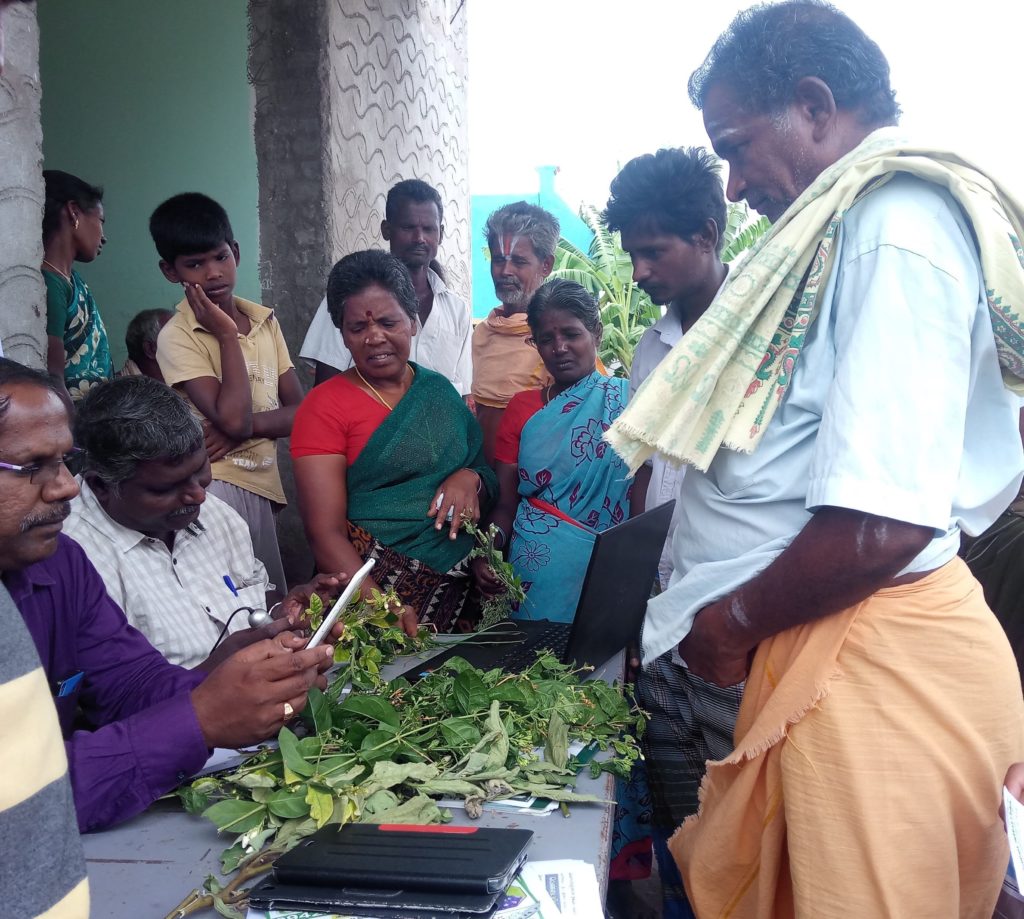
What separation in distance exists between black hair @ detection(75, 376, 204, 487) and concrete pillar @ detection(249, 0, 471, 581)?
7.34 feet

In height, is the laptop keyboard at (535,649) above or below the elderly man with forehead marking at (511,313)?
below

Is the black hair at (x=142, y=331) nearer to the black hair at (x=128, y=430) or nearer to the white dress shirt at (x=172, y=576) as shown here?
the white dress shirt at (x=172, y=576)

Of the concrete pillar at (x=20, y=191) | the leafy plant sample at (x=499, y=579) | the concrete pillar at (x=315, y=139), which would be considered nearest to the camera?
the concrete pillar at (x=20, y=191)

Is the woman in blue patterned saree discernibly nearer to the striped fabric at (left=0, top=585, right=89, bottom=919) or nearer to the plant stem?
the plant stem

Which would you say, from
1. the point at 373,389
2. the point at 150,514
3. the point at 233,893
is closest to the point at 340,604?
the point at 233,893

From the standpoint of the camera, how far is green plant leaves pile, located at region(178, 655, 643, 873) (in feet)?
4.91

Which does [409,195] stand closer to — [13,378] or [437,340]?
[437,340]

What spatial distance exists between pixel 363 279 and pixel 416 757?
185 centimetres

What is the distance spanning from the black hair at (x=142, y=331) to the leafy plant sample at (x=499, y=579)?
7.86ft

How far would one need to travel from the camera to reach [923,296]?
55.2 inches

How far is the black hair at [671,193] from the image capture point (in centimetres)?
283

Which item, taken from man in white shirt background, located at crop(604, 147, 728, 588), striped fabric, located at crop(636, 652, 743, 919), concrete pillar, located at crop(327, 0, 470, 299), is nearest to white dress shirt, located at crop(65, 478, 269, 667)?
striped fabric, located at crop(636, 652, 743, 919)

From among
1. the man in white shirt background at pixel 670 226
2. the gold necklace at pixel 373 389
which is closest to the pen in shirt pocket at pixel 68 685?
the gold necklace at pixel 373 389

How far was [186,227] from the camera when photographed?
3.58 meters
